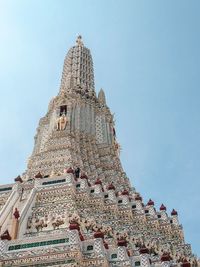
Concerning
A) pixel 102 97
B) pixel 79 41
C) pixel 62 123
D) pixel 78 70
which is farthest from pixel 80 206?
pixel 79 41

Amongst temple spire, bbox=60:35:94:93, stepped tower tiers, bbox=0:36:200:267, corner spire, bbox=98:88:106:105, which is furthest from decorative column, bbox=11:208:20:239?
corner spire, bbox=98:88:106:105

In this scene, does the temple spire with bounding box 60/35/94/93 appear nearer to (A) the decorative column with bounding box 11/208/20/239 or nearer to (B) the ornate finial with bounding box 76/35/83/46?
(B) the ornate finial with bounding box 76/35/83/46

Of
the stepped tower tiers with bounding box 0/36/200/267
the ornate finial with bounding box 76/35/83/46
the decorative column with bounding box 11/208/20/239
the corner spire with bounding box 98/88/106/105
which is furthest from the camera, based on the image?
the ornate finial with bounding box 76/35/83/46

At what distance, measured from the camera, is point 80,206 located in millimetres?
28641

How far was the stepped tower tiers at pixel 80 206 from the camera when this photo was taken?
2027 centimetres

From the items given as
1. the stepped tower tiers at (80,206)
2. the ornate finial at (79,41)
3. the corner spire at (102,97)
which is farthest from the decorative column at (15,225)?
the ornate finial at (79,41)

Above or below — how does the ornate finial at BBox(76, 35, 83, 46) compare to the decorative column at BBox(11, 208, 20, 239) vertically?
above

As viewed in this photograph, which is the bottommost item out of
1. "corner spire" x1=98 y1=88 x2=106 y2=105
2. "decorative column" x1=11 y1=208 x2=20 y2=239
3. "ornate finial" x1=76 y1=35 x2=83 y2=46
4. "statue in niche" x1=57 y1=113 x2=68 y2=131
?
"decorative column" x1=11 y1=208 x2=20 y2=239

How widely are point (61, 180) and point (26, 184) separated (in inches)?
104

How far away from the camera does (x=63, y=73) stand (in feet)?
188

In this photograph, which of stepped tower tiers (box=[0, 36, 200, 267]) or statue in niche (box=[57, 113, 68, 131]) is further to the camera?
statue in niche (box=[57, 113, 68, 131])

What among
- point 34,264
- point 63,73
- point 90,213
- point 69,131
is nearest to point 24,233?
point 90,213

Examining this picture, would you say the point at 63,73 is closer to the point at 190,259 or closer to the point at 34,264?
the point at 190,259

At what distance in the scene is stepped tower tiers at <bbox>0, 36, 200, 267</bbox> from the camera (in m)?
20.3
